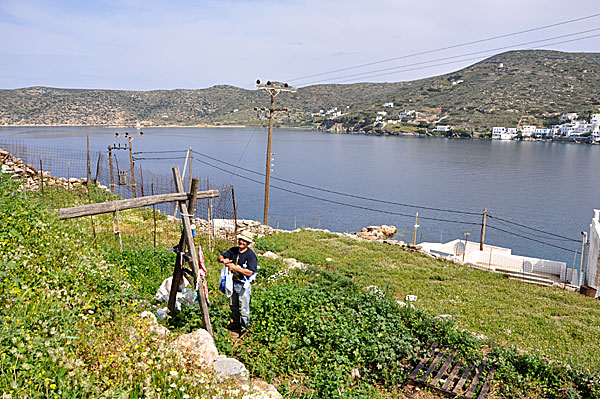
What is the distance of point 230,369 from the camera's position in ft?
20.3

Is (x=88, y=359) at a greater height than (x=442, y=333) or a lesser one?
greater

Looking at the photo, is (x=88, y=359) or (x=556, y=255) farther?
(x=556, y=255)

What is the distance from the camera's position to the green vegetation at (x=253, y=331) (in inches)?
189

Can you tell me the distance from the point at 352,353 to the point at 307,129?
19521 cm

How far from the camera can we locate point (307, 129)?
199500 mm

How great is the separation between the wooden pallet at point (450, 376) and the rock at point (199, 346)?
3.79m

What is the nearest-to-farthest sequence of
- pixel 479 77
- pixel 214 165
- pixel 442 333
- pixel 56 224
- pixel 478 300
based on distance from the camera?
1. pixel 56 224
2. pixel 442 333
3. pixel 478 300
4. pixel 214 165
5. pixel 479 77

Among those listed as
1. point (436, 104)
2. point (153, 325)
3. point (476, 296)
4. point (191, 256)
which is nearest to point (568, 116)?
point (436, 104)

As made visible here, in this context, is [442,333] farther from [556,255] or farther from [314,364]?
[556,255]

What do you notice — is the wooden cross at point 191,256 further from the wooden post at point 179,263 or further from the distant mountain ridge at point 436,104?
the distant mountain ridge at point 436,104

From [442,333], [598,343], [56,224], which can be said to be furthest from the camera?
[598,343]

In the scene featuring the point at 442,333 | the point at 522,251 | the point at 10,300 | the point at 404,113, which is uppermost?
the point at 404,113

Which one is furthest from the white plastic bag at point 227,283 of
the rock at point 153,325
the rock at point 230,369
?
the rock at point 230,369

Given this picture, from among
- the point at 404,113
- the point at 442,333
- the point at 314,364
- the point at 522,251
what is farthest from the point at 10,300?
the point at 404,113
